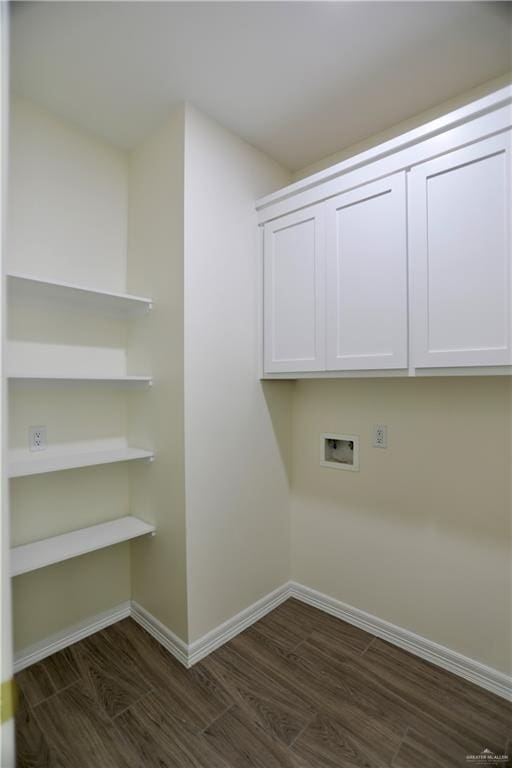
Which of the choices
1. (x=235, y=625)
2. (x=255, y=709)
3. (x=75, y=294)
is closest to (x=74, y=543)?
(x=235, y=625)

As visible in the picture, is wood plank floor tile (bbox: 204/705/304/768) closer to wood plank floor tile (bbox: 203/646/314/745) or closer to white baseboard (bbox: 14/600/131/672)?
wood plank floor tile (bbox: 203/646/314/745)

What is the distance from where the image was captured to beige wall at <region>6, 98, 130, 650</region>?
171 centimetres

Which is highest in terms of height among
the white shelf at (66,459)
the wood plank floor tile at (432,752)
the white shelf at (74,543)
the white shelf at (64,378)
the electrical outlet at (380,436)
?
the white shelf at (64,378)

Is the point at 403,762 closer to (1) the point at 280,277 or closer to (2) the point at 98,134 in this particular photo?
(1) the point at 280,277

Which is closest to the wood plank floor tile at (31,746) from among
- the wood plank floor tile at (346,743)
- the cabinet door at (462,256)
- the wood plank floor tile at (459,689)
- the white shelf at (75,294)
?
the wood plank floor tile at (346,743)

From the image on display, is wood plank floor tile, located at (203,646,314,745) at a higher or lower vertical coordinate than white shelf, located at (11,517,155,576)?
lower

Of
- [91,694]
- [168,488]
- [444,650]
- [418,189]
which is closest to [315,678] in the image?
[444,650]

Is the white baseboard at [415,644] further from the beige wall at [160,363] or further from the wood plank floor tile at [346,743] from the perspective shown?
the beige wall at [160,363]

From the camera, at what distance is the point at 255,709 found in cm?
150

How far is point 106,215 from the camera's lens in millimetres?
2025

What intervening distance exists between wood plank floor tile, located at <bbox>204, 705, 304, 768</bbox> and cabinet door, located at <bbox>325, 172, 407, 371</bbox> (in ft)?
4.93

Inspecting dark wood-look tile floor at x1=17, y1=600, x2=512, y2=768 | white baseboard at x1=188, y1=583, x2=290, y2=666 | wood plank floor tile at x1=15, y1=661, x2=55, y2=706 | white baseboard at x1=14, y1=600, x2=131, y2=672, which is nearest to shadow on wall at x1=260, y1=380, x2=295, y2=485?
white baseboard at x1=188, y1=583, x2=290, y2=666

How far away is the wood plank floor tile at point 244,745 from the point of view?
129 cm

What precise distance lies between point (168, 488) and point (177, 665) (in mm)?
819
